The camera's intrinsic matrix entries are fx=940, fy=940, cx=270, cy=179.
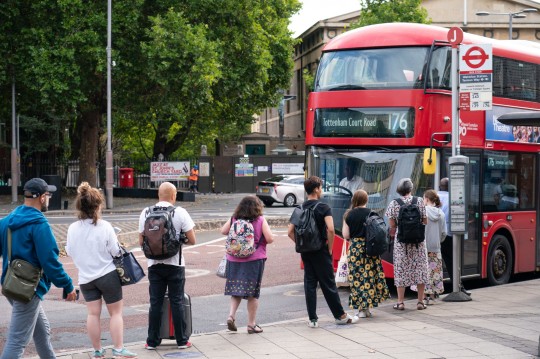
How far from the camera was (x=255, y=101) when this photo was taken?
4381cm

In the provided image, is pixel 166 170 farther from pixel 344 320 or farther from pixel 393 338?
pixel 393 338

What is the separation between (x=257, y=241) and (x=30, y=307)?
3.25m

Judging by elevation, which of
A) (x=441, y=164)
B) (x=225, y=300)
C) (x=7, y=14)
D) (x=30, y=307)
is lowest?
(x=225, y=300)

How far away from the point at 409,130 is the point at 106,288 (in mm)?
6764

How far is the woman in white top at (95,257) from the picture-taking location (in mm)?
8523

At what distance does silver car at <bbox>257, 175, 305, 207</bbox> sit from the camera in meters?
39.9

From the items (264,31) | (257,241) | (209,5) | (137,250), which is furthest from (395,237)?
(264,31)

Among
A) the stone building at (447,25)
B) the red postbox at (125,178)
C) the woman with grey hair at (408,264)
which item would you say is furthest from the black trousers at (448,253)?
the stone building at (447,25)

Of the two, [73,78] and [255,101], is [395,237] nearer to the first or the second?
[73,78]

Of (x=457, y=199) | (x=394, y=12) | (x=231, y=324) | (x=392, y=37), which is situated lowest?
(x=231, y=324)

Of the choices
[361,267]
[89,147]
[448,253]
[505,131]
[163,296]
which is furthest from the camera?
[89,147]

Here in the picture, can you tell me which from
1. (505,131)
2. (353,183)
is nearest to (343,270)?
(353,183)

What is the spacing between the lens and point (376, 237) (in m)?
11.2

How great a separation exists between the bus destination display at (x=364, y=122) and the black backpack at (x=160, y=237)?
227 inches
